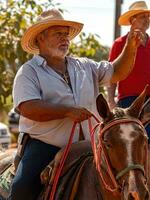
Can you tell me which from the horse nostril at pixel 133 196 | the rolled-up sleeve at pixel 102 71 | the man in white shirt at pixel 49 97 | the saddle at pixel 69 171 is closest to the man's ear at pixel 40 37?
the man in white shirt at pixel 49 97

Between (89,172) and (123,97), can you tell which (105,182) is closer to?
(89,172)

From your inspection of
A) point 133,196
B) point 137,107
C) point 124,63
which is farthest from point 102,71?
point 133,196

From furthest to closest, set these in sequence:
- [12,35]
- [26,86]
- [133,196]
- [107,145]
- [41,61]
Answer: [12,35]
[41,61]
[26,86]
[107,145]
[133,196]

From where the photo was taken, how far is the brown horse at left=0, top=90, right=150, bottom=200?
499 cm

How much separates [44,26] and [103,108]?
1.21 m

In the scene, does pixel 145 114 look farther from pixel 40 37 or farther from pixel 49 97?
pixel 40 37

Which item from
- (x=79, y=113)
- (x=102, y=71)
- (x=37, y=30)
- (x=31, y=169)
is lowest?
(x=31, y=169)

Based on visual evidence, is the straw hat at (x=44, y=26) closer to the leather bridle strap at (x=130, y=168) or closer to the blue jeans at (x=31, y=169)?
the blue jeans at (x=31, y=169)

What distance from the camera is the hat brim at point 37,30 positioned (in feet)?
20.3

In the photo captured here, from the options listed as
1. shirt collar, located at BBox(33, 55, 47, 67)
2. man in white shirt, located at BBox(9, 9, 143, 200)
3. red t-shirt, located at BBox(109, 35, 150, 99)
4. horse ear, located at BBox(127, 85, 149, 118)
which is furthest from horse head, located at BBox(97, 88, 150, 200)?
red t-shirt, located at BBox(109, 35, 150, 99)

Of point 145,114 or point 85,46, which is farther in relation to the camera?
point 85,46

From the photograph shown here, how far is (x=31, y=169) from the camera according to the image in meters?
5.94

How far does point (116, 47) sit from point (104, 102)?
223 cm

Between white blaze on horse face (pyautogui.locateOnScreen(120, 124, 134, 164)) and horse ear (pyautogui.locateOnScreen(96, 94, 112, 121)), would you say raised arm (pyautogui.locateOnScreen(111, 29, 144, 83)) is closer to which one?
horse ear (pyautogui.locateOnScreen(96, 94, 112, 121))
